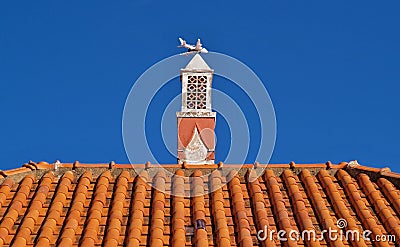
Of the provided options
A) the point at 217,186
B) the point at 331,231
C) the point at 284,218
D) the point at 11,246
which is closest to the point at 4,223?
the point at 11,246

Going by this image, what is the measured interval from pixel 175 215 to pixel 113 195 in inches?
42.4

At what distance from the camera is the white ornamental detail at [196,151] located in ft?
32.7

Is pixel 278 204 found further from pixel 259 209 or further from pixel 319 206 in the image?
pixel 319 206

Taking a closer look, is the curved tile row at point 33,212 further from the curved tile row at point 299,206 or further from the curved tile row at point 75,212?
the curved tile row at point 299,206

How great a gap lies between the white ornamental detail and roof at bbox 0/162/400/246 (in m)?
1.05

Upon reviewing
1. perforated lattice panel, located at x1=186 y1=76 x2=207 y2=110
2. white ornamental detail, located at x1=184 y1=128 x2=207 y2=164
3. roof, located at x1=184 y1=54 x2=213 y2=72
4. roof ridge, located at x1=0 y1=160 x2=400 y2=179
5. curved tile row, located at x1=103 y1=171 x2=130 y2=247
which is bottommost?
curved tile row, located at x1=103 y1=171 x2=130 y2=247

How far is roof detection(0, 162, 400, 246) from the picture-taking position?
23.1ft

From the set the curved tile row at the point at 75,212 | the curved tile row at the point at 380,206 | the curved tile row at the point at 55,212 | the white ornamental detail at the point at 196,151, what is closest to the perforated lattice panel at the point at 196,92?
the white ornamental detail at the point at 196,151

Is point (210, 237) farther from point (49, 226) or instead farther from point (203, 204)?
point (49, 226)

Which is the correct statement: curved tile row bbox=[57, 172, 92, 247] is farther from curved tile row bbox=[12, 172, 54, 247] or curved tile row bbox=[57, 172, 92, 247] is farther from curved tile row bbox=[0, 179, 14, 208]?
curved tile row bbox=[0, 179, 14, 208]

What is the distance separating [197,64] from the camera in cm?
1051

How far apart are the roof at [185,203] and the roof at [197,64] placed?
2165 millimetres

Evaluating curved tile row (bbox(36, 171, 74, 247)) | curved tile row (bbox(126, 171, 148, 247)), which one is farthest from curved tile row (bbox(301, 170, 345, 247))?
curved tile row (bbox(36, 171, 74, 247))

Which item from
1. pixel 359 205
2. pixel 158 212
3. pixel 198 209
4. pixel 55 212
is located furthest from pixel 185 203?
pixel 359 205
